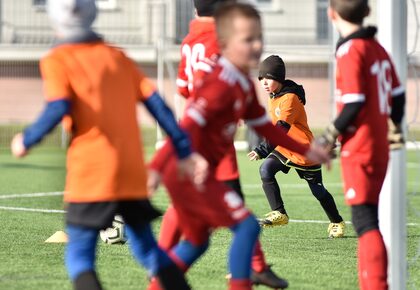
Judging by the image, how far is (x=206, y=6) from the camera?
6.21 meters

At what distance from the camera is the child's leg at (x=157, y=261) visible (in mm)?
4812

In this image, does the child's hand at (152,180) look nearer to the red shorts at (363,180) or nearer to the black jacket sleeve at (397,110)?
the red shorts at (363,180)

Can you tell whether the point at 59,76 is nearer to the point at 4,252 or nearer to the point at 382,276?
the point at 382,276

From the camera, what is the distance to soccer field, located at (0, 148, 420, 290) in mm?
6555

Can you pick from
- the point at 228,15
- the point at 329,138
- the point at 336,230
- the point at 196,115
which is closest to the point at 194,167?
the point at 196,115

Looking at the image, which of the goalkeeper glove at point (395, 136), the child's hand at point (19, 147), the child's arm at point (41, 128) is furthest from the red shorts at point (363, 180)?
the child's hand at point (19, 147)

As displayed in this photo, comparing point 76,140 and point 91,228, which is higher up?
point 76,140

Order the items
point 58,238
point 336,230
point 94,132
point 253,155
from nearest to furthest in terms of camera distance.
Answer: point 94,132
point 58,238
point 253,155
point 336,230

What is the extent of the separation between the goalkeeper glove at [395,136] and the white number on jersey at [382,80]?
6.5 inches

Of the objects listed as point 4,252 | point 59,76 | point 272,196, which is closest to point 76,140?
point 59,76

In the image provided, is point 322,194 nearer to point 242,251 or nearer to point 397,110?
point 397,110

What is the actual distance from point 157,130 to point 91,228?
1891 centimetres

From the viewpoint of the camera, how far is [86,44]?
476 cm

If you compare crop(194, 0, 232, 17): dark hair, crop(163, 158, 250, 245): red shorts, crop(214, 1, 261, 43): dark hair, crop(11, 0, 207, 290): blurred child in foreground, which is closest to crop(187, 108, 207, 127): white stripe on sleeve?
crop(11, 0, 207, 290): blurred child in foreground
